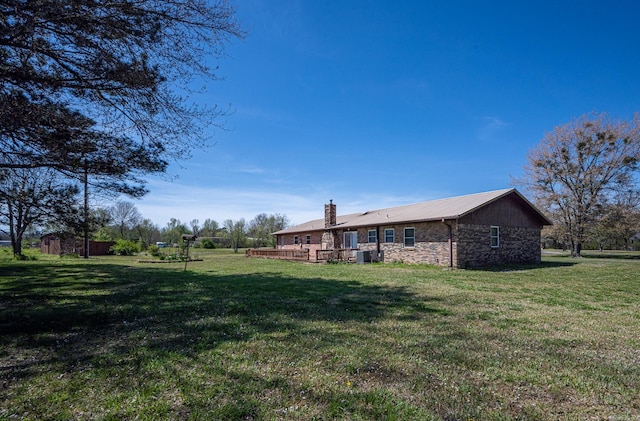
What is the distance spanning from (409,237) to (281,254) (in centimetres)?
1080

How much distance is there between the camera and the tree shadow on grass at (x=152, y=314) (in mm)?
4296

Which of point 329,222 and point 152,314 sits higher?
point 329,222

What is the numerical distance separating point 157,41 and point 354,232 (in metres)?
18.3

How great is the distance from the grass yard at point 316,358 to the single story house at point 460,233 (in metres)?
8.81

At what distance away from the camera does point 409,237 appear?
18875 millimetres

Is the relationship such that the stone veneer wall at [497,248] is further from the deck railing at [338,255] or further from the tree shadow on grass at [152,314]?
the tree shadow on grass at [152,314]

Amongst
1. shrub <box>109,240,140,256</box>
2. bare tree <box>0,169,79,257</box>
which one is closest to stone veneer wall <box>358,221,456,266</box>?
bare tree <box>0,169,79,257</box>

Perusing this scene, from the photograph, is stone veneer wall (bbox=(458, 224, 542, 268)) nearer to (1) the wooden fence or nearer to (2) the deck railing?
(2) the deck railing

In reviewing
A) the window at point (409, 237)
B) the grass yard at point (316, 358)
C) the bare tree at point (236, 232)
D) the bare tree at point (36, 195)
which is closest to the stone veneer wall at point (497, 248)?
the window at point (409, 237)

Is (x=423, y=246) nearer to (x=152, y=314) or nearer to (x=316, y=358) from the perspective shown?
(x=152, y=314)

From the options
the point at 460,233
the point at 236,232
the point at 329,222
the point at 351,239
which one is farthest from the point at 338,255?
the point at 236,232

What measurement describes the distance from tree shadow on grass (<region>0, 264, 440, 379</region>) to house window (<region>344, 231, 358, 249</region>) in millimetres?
12421

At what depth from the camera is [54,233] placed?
30.1ft

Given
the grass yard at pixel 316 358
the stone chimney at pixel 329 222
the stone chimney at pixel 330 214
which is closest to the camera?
the grass yard at pixel 316 358
